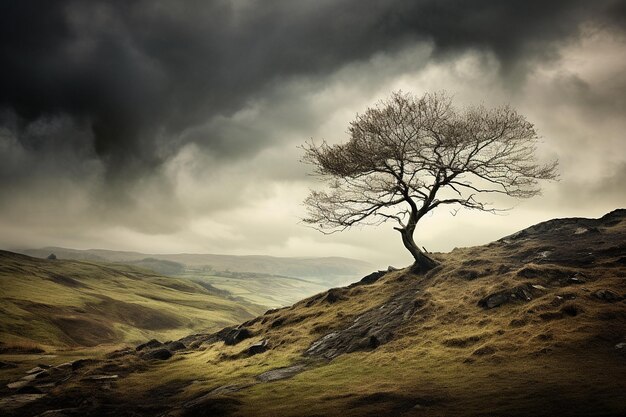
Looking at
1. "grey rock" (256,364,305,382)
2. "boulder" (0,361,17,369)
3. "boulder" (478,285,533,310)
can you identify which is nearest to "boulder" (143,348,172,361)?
"boulder" (0,361,17,369)

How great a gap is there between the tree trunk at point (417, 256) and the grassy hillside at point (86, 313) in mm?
41223

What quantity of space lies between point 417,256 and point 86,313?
97588 mm

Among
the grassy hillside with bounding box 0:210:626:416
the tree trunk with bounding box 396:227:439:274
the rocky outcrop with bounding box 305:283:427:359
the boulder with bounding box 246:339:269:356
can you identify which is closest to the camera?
the grassy hillside with bounding box 0:210:626:416

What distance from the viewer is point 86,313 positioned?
97.0m

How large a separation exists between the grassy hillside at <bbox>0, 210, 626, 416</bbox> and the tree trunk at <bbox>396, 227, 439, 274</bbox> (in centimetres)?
96

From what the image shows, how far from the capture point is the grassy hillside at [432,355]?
37.8 ft

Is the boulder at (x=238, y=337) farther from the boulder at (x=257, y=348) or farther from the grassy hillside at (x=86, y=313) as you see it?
the grassy hillside at (x=86, y=313)

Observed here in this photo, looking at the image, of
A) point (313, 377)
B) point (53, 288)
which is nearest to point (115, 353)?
point (313, 377)

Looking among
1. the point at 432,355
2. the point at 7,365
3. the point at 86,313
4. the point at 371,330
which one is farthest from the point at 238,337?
the point at 86,313

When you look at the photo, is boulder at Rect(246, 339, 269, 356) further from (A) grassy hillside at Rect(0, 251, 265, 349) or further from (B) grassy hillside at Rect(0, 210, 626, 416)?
(A) grassy hillside at Rect(0, 251, 265, 349)

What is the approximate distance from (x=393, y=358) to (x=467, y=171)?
16806 millimetres

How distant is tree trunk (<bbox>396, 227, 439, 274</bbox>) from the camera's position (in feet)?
99.1

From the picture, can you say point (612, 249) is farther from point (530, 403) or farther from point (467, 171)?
point (530, 403)

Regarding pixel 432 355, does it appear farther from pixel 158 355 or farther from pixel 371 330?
pixel 158 355
